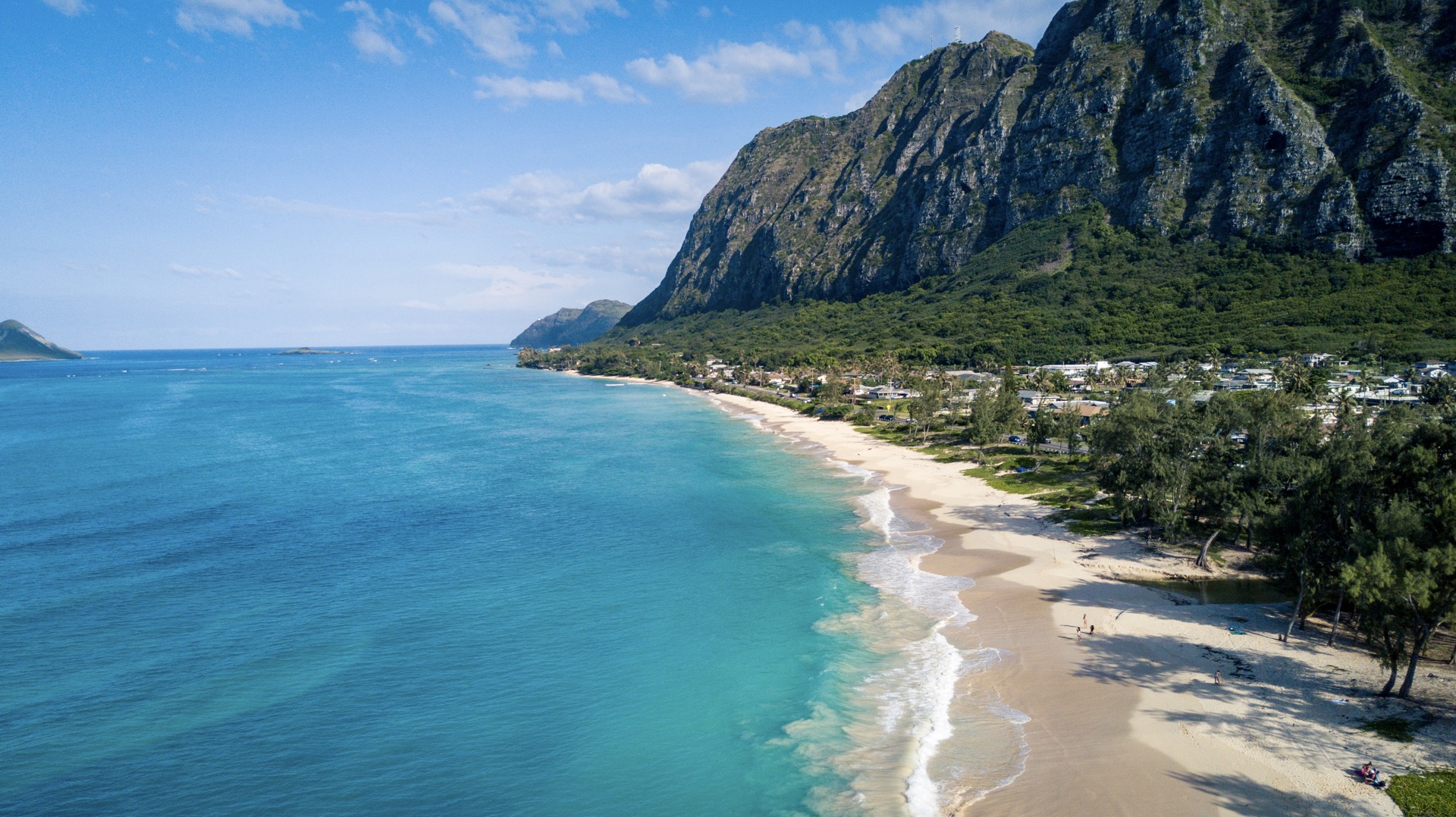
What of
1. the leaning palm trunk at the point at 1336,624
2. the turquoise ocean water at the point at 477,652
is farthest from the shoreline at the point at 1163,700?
the turquoise ocean water at the point at 477,652

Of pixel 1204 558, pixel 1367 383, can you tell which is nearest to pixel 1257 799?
pixel 1204 558

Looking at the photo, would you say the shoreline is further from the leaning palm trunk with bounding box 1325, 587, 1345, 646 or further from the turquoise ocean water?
the turquoise ocean water

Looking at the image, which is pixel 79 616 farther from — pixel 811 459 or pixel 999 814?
pixel 811 459

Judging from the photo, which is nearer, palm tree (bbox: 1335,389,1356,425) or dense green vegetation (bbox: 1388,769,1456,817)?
dense green vegetation (bbox: 1388,769,1456,817)

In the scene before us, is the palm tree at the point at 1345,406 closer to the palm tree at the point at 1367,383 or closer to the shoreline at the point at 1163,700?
the palm tree at the point at 1367,383

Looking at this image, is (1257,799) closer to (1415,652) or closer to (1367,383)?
(1415,652)

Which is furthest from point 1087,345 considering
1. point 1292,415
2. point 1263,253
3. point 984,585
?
point 984,585

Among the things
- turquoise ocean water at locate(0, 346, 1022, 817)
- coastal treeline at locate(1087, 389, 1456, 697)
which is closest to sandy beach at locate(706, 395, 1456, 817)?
turquoise ocean water at locate(0, 346, 1022, 817)
